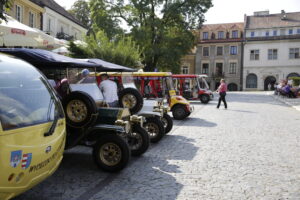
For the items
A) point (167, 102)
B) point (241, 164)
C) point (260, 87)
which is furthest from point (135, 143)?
point (260, 87)

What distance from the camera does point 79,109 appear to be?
18.8 ft

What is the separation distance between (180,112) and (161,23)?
2259 centimetres

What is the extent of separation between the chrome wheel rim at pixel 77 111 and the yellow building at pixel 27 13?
18.1 metres

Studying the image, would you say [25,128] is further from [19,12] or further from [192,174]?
[19,12]

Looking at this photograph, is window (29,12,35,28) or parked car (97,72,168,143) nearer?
parked car (97,72,168,143)

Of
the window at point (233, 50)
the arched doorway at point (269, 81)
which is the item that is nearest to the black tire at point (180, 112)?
the arched doorway at point (269, 81)

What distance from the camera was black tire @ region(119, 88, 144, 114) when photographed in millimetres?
7816

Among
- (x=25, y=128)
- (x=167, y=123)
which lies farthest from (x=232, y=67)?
(x=25, y=128)

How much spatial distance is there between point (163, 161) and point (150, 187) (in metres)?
Answer: 1.59

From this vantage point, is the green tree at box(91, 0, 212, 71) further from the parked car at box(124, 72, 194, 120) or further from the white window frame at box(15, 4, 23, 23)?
the parked car at box(124, 72, 194, 120)

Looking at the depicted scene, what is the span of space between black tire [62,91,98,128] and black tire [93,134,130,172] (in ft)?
1.43

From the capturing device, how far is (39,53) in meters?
5.59

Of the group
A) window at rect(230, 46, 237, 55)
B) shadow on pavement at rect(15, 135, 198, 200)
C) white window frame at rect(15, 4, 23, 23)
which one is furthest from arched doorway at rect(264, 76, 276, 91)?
shadow on pavement at rect(15, 135, 198, 200)

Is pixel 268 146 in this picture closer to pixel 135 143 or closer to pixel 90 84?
pixel 135 143
